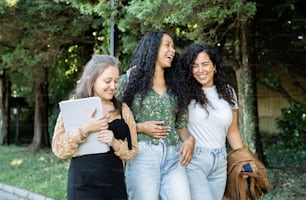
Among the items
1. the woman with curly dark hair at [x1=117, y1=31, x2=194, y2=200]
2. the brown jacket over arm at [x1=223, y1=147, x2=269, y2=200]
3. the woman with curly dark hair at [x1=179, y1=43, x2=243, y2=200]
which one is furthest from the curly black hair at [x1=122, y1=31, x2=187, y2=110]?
the brown jacket over arm at [x1=223, y1=147, x2=269, y2=200]

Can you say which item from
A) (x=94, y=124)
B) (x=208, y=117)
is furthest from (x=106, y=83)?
(x=208, y=117)

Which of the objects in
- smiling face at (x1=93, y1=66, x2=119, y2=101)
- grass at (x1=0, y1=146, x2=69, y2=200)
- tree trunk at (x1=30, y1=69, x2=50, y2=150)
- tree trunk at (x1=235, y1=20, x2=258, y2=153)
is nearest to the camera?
smiling face at (x1=93, y1=66, x2=119, y2=101)

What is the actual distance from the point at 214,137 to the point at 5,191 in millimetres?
6241

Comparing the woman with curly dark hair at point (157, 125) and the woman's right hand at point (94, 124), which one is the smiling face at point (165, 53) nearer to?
the woman with curly dark hair at point (157, 125)

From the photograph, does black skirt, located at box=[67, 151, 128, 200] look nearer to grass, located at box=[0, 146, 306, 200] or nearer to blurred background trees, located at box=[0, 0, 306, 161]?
blurred background trees, located at box=[0, 0, 306, 161]

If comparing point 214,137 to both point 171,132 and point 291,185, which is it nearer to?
point 171,132

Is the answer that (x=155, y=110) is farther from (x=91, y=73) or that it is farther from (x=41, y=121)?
(x=41, y=121)

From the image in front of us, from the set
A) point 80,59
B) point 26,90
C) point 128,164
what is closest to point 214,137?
point 128,164

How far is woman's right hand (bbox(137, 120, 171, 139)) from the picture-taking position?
11.5 ft

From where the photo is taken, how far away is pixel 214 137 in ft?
12.6

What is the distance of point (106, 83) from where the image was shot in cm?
331

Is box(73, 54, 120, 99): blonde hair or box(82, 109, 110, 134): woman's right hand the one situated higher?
box(73, 54, 120, 99): blonde hair

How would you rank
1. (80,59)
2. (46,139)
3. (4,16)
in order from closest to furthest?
(4,16)
(80,59)
(46,139)

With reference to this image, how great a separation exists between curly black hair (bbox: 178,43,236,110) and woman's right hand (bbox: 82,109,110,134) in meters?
0.83
